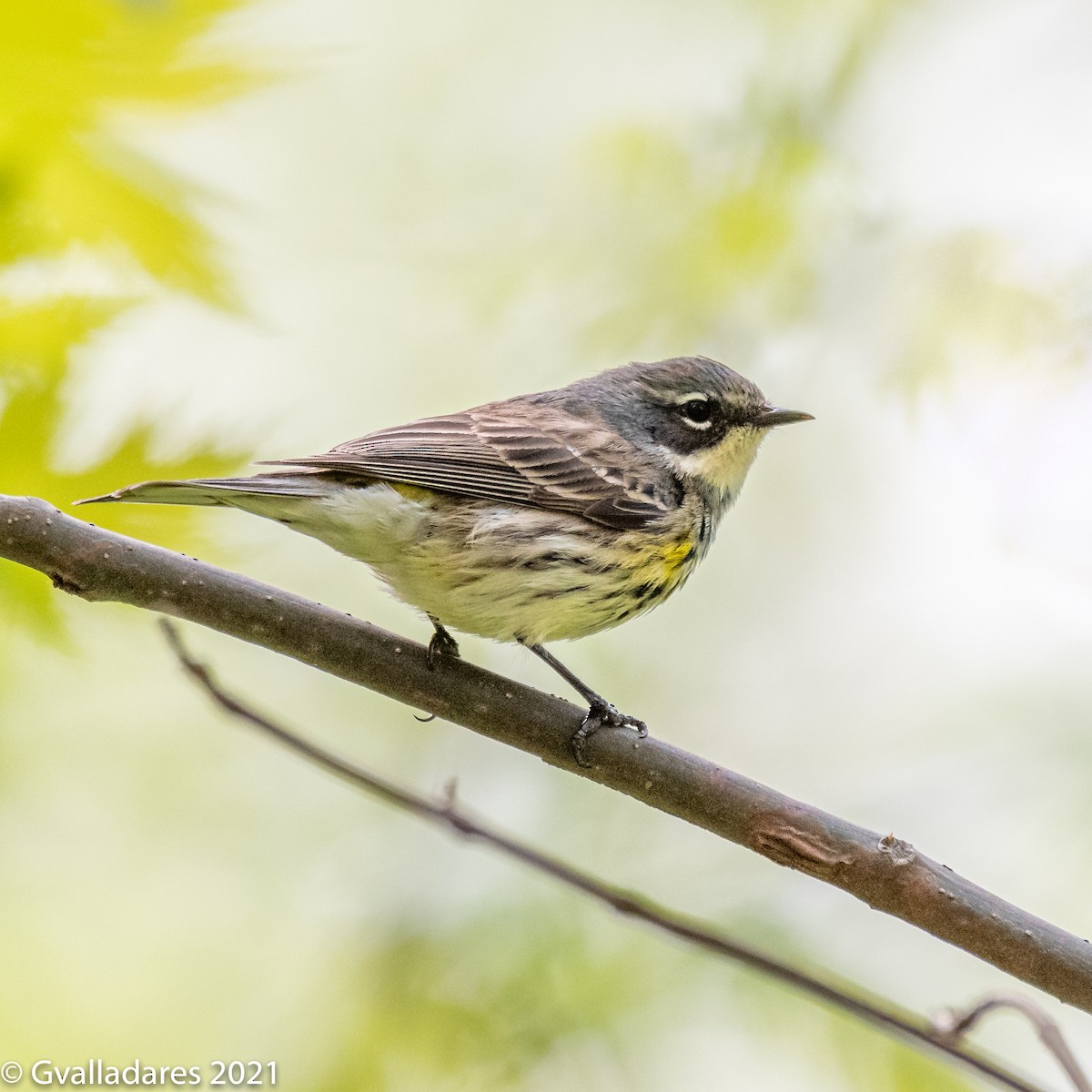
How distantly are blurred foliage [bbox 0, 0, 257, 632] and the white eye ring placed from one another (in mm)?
2645

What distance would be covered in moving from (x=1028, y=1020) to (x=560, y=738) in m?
1.41

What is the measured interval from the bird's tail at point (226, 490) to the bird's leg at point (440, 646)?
60cm

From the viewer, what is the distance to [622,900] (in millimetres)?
2611

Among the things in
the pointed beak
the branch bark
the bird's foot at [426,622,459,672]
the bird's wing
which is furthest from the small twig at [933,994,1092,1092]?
the pointed beak

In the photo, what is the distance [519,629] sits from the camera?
420 centimetres

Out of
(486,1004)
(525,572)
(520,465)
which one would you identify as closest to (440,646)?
(525,572)

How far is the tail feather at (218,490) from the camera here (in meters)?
2.77

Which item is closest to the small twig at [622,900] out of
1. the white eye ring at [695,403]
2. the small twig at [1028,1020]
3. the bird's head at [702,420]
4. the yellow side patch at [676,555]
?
the small twig at [1028,1020]

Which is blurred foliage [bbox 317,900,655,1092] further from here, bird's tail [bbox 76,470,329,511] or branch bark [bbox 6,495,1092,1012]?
bird's tail [bbox 76,470,329,511]

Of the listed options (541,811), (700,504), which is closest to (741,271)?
(700,504)

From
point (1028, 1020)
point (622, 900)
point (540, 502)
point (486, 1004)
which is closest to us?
point (1028, 1020)

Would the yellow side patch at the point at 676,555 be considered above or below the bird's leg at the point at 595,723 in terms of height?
above

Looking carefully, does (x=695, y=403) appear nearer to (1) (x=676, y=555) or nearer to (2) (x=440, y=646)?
(1) (x=676, y=555)

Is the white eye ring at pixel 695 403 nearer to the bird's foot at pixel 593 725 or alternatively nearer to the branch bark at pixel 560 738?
the bird's foot at pixel 593 725
